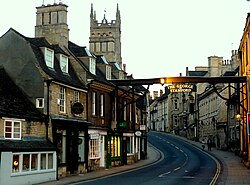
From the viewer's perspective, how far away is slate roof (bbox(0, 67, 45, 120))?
88.8 feet

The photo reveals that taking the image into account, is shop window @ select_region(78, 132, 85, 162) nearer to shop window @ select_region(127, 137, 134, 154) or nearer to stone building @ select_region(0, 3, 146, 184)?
stone building @ select_region(0, 3, 146, 184)

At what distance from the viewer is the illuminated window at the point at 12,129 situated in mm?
26484

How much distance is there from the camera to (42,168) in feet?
94.6

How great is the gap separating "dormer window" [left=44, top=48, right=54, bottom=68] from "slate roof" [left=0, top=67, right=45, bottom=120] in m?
2.90

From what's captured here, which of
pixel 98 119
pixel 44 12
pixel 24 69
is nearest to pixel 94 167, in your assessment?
pixel 98 119

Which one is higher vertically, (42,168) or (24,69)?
(24,69)

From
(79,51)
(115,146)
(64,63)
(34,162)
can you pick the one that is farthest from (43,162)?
(115,146)

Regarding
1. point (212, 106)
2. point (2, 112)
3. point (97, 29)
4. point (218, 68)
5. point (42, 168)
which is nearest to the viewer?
point (2, 112)

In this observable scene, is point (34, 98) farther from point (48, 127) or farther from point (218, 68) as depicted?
point (218, 68)

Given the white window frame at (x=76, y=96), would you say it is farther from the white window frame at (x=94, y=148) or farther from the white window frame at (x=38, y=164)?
the white window frame at (x=38, y=164)

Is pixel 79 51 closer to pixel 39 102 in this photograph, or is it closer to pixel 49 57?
pixel 49 57

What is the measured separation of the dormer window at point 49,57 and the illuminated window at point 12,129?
269 inches

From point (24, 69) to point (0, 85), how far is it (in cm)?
268

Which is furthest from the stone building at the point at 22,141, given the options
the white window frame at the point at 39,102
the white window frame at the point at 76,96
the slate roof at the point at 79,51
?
the slate roof at the point at 79,51
